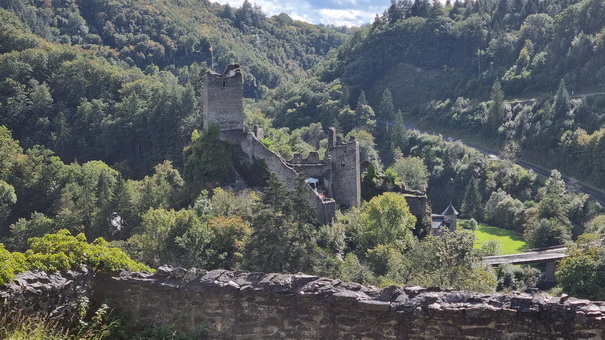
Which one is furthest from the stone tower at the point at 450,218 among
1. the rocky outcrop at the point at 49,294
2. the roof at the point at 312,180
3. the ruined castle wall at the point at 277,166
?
the rocky outcrop at the point at 49,294

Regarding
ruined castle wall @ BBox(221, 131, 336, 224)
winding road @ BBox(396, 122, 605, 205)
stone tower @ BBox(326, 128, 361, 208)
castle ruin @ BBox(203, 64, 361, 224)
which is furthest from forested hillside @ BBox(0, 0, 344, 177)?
winding road @ BBox(396, 122, 605, 205)

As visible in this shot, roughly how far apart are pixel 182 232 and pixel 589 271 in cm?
2255

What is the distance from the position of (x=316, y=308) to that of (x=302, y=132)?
81.2 metres

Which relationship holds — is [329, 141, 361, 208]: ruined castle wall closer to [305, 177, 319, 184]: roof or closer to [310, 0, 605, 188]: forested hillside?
[305, 177, 319, 184]: roof

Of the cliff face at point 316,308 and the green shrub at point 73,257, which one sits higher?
the green shrub at point 73,257

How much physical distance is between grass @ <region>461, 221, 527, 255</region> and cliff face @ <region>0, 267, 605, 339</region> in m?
47.1

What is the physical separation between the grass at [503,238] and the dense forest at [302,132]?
154cm

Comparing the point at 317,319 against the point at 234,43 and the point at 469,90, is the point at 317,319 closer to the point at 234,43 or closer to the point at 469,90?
the point at 469,90

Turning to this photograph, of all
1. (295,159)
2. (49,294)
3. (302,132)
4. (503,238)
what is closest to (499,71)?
(302,132)

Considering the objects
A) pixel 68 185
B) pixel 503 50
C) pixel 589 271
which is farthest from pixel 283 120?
pixel 589 271

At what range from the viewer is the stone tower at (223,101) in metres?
38.8

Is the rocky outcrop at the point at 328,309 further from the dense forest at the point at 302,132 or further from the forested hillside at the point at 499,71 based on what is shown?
the forested hillside at the point at 499,71

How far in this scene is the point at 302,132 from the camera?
89.1m

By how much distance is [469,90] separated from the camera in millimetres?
103750
